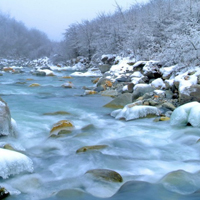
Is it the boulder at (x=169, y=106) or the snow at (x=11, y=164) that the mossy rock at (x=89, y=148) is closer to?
the snow at (x=11, y=164)

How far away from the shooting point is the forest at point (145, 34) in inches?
478

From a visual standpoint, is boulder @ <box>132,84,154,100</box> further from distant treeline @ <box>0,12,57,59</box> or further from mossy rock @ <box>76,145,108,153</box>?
distant treeline @ <box>0,12,57,59</box>

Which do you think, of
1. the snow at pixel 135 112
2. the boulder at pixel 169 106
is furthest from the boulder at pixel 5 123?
the boulder at pixel 169 106

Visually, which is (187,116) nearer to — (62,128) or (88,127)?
(88,127)

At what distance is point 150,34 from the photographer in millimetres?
20297

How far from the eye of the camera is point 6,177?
3393mm

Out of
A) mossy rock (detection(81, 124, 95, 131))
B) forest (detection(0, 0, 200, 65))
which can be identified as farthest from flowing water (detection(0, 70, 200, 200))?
forest (detection(0, 0, 200, 65))

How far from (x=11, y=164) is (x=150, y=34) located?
1856 cm

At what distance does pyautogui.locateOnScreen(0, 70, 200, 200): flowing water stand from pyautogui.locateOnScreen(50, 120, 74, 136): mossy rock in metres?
0.14

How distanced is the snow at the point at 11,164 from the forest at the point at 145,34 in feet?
29.7

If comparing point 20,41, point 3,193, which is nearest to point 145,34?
point 3,193

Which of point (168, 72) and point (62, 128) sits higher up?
point (168, 72)

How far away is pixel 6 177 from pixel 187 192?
2.25 meters

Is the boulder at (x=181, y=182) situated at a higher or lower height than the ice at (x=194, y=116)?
lower
